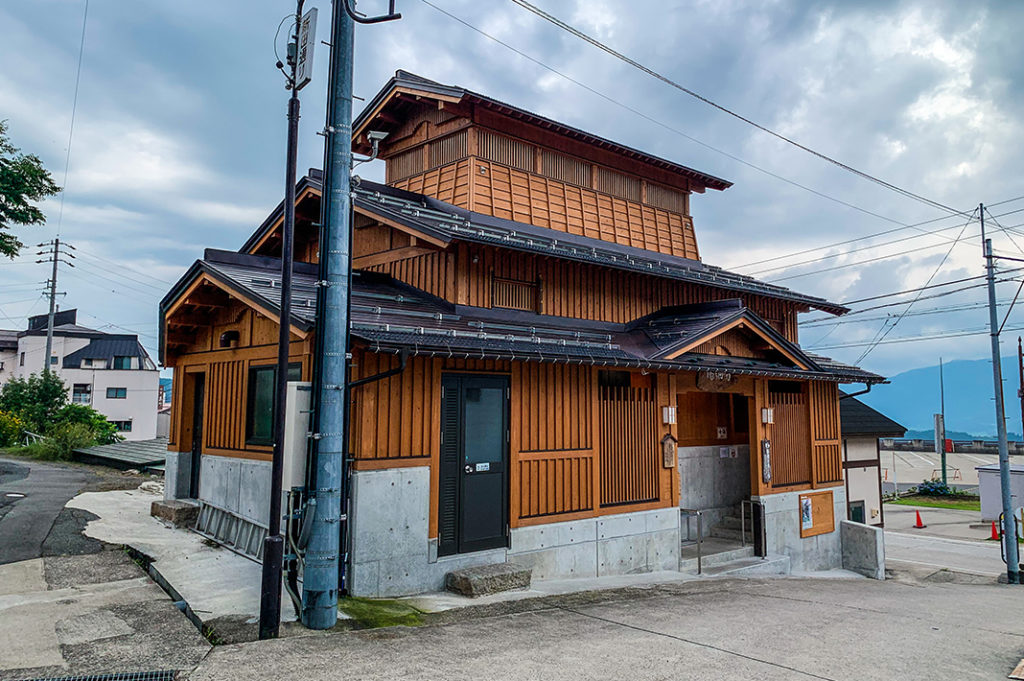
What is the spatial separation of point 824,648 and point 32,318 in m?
61.4

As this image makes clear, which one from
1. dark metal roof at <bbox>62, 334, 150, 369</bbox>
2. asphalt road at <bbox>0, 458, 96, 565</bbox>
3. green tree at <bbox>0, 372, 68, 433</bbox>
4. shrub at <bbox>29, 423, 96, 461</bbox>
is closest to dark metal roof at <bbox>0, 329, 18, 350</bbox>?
dark metal roof at <bbox>62, 334, 150, 369</bbox>

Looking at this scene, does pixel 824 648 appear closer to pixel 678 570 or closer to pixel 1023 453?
pixel 678 570

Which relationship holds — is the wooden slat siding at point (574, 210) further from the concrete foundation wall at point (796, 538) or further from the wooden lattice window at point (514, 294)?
the concrete foundation wall at point (796, 538)

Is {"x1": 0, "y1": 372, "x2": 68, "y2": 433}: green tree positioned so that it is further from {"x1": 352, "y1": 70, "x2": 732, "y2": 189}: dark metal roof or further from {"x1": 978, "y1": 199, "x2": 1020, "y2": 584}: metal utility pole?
{"x1": 978, "y1": 199, "x2": 1020, "y2": 584}: metal utility pole

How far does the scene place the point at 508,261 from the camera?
36.4 feet

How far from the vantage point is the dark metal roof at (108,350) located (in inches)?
1773

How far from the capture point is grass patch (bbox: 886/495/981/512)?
31.7 metres

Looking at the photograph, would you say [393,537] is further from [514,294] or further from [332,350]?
[514,294]

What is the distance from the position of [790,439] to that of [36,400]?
33663 mm

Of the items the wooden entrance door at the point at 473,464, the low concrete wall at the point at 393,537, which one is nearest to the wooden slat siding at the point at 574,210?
the wooden entrance door at the point at 473,464

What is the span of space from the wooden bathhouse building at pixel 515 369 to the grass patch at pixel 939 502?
70.0 feet

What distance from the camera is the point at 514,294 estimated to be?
11117 mm

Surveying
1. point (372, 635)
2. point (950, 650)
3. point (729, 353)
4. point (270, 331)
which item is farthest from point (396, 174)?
point (950, 650)

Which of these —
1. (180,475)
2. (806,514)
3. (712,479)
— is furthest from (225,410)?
(806,514)
